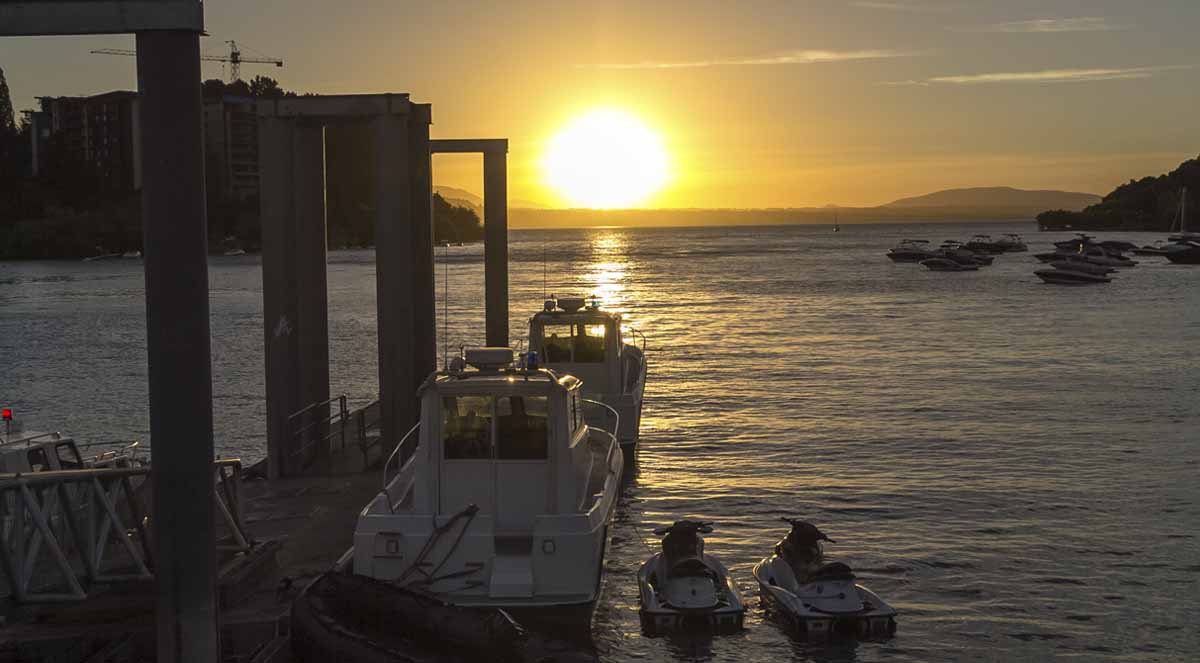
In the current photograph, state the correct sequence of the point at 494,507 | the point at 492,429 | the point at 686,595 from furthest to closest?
the point at 686,595 → the point at 492,429 → the point at 494,507

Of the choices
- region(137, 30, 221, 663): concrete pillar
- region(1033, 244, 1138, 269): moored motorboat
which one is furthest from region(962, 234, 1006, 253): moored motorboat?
region(137, 30, 221, 663): concrete pillar

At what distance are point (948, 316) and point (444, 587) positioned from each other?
64.2 meters

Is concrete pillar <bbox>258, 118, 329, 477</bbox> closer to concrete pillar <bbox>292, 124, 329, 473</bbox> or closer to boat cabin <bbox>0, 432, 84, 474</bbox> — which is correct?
concrete pillar <bbox>292, 124, 329, 473</bbox>

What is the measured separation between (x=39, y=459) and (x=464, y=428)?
6.03 metres

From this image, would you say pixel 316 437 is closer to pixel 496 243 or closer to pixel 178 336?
pixel 496 243

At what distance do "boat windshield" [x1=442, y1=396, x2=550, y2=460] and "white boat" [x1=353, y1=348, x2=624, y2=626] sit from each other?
0.01 metres

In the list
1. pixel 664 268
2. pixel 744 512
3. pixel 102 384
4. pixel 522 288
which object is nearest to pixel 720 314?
pixel 522 288

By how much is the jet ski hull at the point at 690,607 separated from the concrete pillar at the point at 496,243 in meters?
16.4

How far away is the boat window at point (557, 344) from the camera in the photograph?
87.0 ft

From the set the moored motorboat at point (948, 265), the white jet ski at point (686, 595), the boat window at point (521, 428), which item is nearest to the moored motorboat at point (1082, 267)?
the moored motorboat at point (948, 265)

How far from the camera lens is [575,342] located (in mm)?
26562

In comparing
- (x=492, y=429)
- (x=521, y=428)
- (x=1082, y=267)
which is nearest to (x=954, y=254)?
(x=1082, y=267)

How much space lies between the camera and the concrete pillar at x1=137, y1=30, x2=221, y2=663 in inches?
330

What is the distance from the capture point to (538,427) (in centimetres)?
1484
